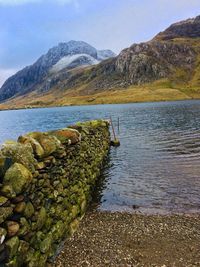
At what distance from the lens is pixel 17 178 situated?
11.2 metres

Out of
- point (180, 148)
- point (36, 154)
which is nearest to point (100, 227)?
point (36, 154)

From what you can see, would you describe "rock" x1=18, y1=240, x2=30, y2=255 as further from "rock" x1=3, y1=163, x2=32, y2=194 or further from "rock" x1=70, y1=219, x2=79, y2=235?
"rock" x1=70, y1=219, x2=79, y2=235

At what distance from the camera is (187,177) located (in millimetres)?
28438

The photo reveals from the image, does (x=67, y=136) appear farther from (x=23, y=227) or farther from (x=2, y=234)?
(x=2, y=234)

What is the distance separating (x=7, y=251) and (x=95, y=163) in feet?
64.9

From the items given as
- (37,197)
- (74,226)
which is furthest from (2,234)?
(74,226)

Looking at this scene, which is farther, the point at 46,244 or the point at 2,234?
the point at 46,244

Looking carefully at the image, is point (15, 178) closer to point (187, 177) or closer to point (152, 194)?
point (152, 194)

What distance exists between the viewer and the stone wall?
10.8 m

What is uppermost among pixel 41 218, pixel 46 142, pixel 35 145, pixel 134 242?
pixel 35 145

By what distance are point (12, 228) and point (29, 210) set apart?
142 cm

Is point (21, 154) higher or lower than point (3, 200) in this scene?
higher

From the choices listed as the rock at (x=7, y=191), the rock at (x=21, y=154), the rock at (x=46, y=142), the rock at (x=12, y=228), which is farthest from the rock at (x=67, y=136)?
the rock at (x=12, y=228)

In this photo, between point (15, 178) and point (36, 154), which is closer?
point (15, 178)
